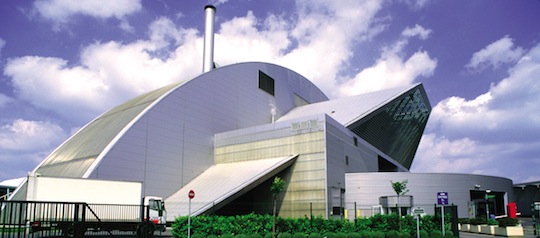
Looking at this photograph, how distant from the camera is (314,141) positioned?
1693 inches

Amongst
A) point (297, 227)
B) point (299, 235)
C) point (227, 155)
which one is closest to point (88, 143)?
point (227, 155)

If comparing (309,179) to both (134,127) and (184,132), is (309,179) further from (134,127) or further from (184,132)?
(134,127)

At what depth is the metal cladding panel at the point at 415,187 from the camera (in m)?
47.1

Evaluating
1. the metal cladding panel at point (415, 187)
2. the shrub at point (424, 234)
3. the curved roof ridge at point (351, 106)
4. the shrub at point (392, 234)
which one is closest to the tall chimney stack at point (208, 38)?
the curved roof ridge at point (351, 106)

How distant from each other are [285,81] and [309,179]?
92.1ft

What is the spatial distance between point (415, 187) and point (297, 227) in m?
25.2

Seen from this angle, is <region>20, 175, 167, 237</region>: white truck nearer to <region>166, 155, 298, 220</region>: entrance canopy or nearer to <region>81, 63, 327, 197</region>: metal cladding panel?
<region>166, 155, 298, 220</region>: entrance canopy

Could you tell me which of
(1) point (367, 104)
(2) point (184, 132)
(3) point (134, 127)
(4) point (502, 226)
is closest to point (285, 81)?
(1) point (367, 104)

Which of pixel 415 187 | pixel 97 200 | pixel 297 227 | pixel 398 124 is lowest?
pixel 297 227

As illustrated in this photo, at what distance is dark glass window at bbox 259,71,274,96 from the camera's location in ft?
201

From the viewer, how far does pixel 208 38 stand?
65.5m

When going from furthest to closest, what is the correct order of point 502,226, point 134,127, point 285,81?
1. point 285,81
2. point 134,127
3. point 502,226

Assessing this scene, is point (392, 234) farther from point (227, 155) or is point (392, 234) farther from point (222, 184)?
point (227, 155)

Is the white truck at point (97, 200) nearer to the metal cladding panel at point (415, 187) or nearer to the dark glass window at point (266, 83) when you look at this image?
the metal cladding panel at point (415, 187)
